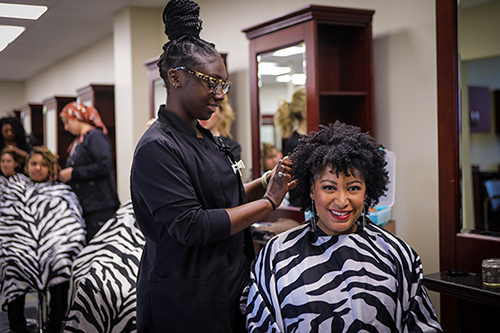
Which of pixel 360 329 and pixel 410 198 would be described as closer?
pixel 360 329

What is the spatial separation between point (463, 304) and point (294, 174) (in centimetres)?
117

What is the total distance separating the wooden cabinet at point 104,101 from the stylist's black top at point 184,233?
460 cm

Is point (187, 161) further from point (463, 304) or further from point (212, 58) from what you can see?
point (463, 304)

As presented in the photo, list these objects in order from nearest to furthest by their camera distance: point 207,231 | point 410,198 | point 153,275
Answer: point 207,231
point 153,275
point 410,198

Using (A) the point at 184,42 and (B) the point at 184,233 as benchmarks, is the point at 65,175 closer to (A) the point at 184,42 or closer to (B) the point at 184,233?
(A) the point at 184,42

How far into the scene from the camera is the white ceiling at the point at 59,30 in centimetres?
523

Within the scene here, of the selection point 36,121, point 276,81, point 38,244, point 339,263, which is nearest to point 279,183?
point 339,263

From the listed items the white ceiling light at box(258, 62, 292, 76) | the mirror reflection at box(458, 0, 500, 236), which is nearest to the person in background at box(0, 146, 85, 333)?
the white ceiling light at box(258, 62, 292, 76)

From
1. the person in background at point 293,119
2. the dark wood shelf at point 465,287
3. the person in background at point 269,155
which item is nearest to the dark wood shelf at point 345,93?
the person in background at point 293,119

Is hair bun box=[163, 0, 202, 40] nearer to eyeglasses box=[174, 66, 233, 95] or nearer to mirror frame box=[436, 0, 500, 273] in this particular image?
eyeglasses box=[174, 66, 233, 95]

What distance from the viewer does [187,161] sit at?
1.52 m

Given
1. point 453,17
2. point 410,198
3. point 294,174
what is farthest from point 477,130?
point 294,174

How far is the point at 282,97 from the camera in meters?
3.36

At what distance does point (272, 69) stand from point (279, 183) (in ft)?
6.27
